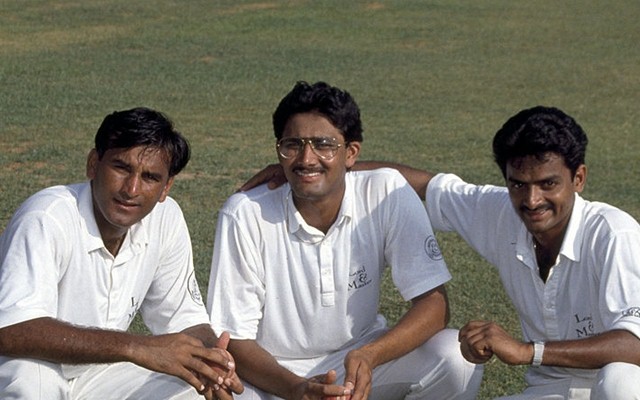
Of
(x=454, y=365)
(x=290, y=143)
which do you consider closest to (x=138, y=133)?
(x=290, y=143)

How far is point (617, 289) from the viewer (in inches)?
209

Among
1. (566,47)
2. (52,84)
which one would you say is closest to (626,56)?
(566,47)

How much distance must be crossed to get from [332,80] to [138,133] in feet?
48.9

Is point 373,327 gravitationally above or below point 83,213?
below

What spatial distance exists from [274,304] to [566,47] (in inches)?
764

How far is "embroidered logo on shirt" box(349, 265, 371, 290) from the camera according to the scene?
19.0 ft

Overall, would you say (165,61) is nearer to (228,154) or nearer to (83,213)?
(228,154)

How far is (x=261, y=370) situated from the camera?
559 centimetres

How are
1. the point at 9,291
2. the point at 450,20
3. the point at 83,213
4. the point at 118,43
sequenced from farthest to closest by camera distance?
the point at 450,20, the point at 118,43, the point at 83,213, the point at 9,291

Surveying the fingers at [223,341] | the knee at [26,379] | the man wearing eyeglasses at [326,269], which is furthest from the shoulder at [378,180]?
the knee at [26,379]

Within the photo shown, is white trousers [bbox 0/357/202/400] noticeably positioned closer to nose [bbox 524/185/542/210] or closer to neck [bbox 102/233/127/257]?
neck [bbox 102/233/127/257]

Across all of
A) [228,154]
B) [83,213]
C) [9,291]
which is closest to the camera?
[9,291]

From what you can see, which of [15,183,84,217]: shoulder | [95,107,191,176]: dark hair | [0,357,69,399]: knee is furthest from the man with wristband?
[0,357,69,399]: knee

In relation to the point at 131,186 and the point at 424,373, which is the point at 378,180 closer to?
the point at 424,373
